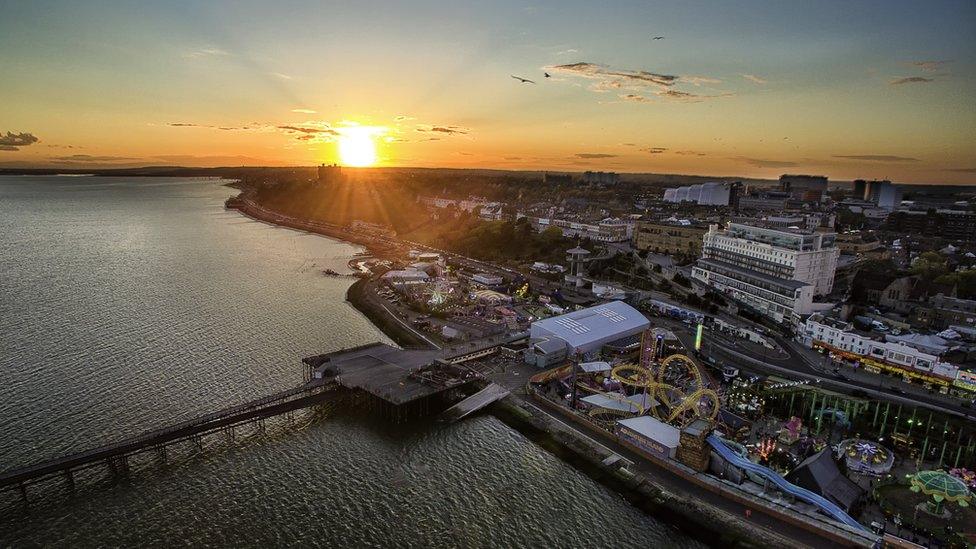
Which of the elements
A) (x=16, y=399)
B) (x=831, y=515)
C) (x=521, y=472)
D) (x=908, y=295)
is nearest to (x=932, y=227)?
(x=908, y=295)

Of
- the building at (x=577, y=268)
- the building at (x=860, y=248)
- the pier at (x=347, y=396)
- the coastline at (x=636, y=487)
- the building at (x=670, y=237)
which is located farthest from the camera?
the building at (x=670, y=237)

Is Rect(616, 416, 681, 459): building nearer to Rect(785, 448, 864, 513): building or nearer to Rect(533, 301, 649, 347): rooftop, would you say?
Rect(785, 448, 864, 513): building

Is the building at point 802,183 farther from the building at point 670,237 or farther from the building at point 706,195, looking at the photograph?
the building at point 670,237

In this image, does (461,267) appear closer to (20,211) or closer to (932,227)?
(932,227)

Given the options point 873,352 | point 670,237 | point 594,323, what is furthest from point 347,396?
point 670,237

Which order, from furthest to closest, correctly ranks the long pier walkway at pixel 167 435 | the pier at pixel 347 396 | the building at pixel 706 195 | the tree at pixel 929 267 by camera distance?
the building at pixel 706 195 < the tree at pixel 929 267 < the pier at pixel 347 396 < the long pier walkway at pixel 167 435

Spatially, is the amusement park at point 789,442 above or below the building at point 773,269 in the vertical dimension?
below

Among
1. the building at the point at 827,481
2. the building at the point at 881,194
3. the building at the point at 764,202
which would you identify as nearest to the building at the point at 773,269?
the building at the point at 827,481
